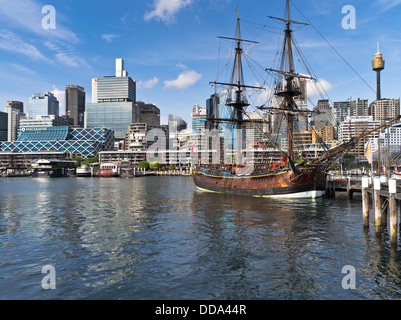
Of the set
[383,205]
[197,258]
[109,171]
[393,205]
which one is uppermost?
[393,205]

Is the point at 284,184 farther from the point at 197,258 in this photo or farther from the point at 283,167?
the point at 197,258

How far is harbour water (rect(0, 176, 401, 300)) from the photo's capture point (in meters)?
13.4

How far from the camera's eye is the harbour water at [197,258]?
13359 mm

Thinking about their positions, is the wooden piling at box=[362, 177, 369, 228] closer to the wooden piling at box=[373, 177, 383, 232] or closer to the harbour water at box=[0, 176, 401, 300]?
the harbour water at box=[0, 176, 401, 300]

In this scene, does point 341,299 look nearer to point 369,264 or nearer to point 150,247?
point 369,264

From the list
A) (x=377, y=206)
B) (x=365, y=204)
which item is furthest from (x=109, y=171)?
(x=377, y=206)

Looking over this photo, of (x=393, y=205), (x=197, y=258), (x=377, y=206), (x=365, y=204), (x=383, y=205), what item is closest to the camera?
(x=197, y=258)

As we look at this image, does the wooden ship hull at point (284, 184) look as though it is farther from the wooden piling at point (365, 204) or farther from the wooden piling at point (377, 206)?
the wooden piling at point (377, 206)

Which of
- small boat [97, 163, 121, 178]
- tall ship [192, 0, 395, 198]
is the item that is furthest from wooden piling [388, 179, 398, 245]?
small boat [97, 163, 121, 178]

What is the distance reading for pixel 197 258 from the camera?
17688 millimetres

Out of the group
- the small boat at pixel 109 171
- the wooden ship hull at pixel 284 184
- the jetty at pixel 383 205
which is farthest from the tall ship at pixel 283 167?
the small boat at pixel 109 171
